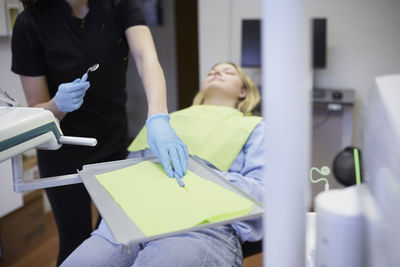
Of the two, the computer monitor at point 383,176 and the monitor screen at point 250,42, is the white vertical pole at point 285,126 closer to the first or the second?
the computer monitor at point 383,176

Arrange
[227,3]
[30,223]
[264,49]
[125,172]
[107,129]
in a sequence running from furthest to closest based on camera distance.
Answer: [227,3], [30,223], [107,129], [125,172], [264,49]

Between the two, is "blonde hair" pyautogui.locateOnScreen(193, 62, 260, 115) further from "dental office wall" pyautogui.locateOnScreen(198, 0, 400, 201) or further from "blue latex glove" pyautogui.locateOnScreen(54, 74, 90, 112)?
"dental office wall" pyautogui.locateOnScreen(198, 0, 400, 201)

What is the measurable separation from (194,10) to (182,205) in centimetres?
372

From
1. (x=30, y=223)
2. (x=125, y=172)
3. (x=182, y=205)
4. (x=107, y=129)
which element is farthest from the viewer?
(x=30, y=223)

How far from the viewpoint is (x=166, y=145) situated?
3.43 feet

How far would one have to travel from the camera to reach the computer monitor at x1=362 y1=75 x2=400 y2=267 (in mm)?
376

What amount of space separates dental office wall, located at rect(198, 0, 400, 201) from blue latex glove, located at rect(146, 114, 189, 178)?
1.88 meters

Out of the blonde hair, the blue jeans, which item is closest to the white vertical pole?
the blue jeans

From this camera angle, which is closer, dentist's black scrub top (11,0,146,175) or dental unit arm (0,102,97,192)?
dental unit arm (0,102,97,192)

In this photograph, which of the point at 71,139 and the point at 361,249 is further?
the point at 71,139

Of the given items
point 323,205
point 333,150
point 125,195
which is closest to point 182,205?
point 125,195

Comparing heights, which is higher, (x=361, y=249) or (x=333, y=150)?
(x=361, y=249)

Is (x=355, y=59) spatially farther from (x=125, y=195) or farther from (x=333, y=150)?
(x=125, y=195)

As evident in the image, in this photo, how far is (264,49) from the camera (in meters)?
0.41
